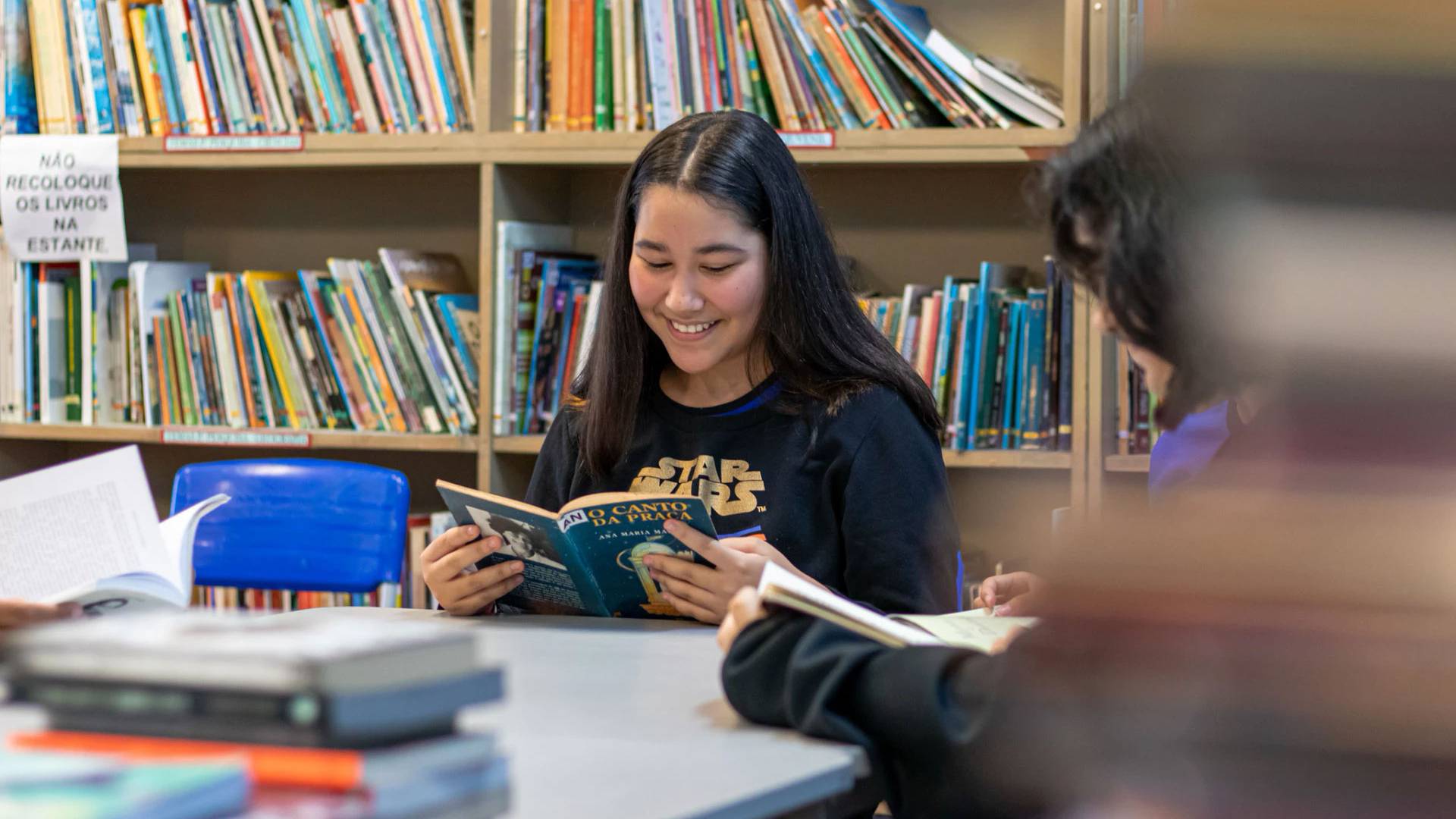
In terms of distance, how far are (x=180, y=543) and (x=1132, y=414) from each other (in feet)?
4.96

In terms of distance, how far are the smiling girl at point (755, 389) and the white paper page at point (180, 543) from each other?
12.3 inches

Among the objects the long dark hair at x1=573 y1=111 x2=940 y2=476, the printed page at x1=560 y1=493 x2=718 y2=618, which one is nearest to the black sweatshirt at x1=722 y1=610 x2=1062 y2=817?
the printed page at x1=560 y1=493 x2=718 y2=618

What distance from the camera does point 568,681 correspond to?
1.28 metres

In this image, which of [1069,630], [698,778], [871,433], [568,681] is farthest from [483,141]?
[1069,630]

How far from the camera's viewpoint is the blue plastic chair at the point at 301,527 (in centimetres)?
200

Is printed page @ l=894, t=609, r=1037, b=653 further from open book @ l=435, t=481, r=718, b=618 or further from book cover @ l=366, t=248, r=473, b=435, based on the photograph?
book cover @ l=366, t=248, r=473, b=435

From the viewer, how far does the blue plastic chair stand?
6.56 feet

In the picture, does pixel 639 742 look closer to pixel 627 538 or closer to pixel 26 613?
pixel 627 538

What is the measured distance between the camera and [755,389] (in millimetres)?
1853

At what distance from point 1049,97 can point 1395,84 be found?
1.91 meters

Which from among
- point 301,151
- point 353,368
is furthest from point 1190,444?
point 301,151

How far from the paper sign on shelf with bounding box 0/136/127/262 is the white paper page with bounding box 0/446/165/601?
1.34 metres

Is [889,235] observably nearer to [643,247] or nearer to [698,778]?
[643,247]

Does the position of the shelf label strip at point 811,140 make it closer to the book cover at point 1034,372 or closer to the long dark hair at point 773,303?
the book cover at point 1034,372
